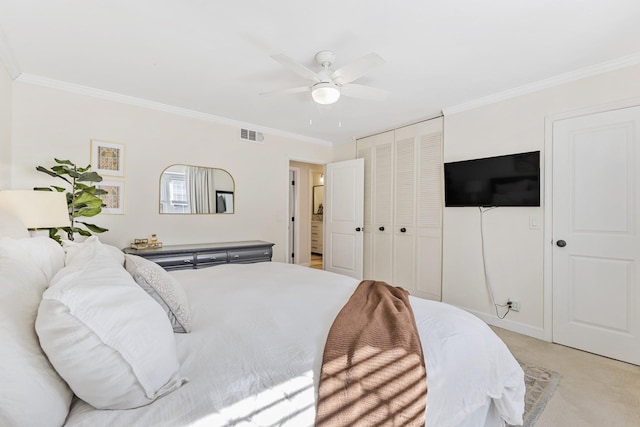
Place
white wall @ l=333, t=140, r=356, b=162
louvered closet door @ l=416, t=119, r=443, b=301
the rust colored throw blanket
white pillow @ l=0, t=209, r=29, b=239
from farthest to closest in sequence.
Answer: white wall @ l=333, t=140, r=356, b=162
louvered closet door @ l=416, t=119, r=443, b=301
white pillow @ l=0, t=209, r=29, b=239
the rust colored throw blanket

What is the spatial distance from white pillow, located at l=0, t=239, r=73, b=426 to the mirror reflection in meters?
2.83

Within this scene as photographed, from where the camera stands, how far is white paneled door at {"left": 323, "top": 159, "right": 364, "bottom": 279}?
15.1ft

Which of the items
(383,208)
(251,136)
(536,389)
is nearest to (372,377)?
(536,389)

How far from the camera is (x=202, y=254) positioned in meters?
3.36

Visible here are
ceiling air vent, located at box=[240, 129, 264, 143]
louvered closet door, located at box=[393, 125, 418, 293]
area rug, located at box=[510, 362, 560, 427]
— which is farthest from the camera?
ceiling air vent, located at box=[240, 129, 264, 143]

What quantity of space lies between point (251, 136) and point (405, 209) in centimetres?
246

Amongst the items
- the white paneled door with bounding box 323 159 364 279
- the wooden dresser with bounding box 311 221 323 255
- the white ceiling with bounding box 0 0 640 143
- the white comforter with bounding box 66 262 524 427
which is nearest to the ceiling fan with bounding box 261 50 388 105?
the white ceiling with bounding box 0 0 640 143

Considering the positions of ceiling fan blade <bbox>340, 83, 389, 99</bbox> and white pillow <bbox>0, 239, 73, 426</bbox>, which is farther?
ceiling fan blade <bbox>340, 83, 389, 99</bbox>

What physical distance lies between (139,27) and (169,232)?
2.24 meters

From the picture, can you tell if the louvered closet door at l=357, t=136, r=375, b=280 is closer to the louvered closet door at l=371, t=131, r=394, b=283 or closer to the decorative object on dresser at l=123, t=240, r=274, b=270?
the louvered closet door at l=371, t=131, r=394, b=283

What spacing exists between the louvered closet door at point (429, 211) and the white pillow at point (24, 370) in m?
3.72

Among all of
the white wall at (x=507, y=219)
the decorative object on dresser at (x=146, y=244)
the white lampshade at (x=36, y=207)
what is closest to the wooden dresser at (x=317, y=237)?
the white wall at (x=507, y=219)

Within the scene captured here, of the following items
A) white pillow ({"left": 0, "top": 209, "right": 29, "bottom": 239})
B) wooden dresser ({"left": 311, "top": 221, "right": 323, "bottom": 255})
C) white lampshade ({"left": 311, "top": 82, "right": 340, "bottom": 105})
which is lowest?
wooden dresser ({"left": 311, "top": 221, "right": 323, "bottom": 255})

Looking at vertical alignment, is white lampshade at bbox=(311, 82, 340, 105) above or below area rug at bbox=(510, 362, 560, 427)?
above
